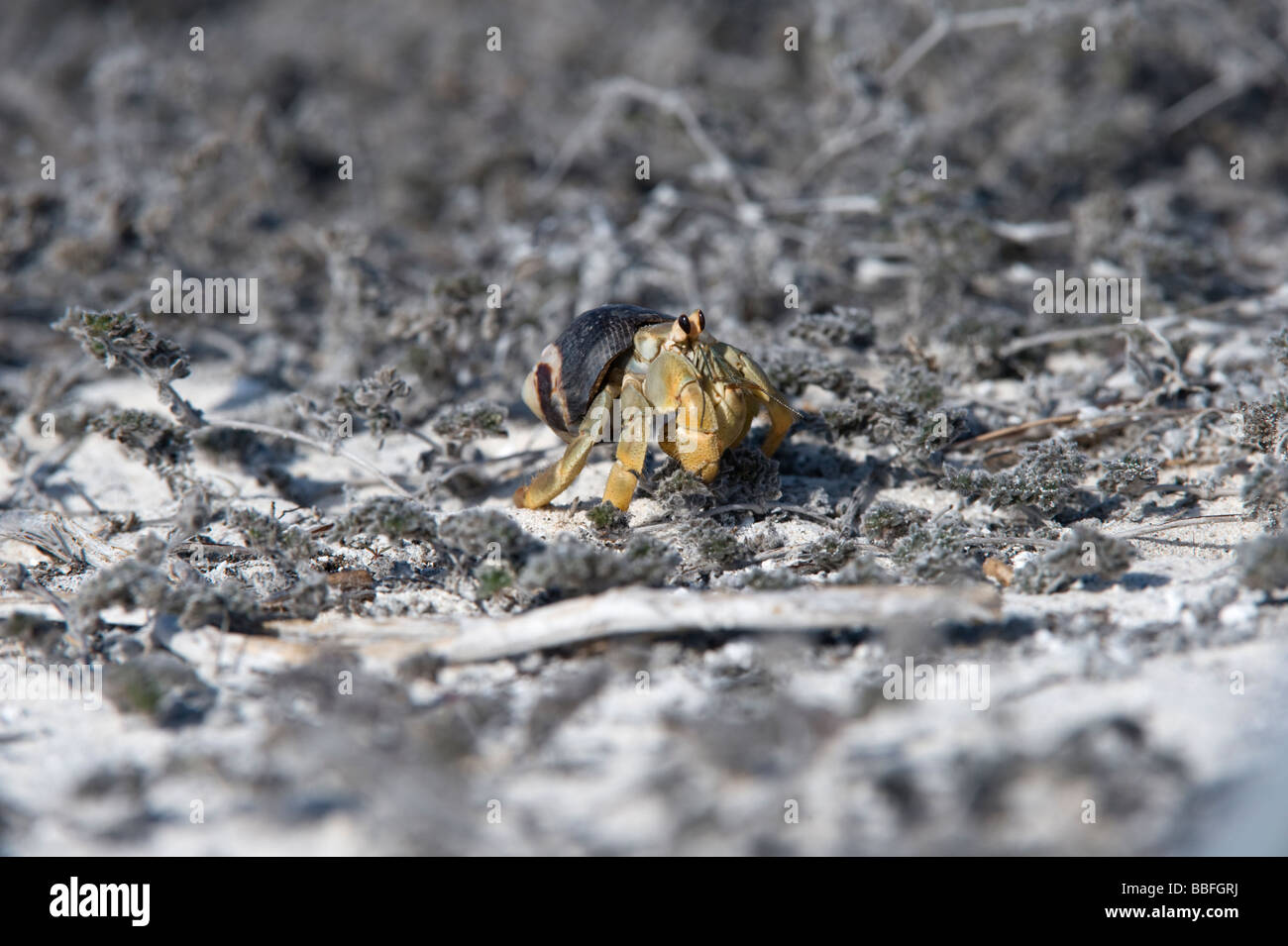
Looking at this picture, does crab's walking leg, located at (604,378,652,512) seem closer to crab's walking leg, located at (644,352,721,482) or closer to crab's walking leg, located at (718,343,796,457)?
crab's walking leg, located at (644,352,721,482)

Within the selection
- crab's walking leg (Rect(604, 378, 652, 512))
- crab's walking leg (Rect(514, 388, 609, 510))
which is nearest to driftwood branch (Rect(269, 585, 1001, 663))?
crab's walking leg (Rect(604, 378, 652, 512))

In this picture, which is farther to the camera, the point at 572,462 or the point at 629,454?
the point at 572,462

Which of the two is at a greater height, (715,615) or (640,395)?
(640,395)

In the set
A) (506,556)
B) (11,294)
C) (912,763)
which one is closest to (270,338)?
(11,294)

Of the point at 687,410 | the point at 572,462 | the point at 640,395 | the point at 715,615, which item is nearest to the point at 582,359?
the point at 640,395

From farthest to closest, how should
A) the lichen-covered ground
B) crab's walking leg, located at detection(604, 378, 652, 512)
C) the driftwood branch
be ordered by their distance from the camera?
crab's walking leg, located at detection(604, 378, 652, 512) < the driftwood branch < the lichen-covered ground

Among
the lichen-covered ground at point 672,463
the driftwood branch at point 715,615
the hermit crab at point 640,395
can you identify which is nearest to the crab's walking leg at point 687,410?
the hermit crab at point 640,395

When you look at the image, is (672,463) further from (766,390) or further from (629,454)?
(766,390)

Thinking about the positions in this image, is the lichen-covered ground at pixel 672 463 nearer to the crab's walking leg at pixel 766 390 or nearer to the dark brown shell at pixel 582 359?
the crab's walking leg at pixel 766 390

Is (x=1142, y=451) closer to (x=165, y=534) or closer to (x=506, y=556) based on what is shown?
(x=506, y=556)
